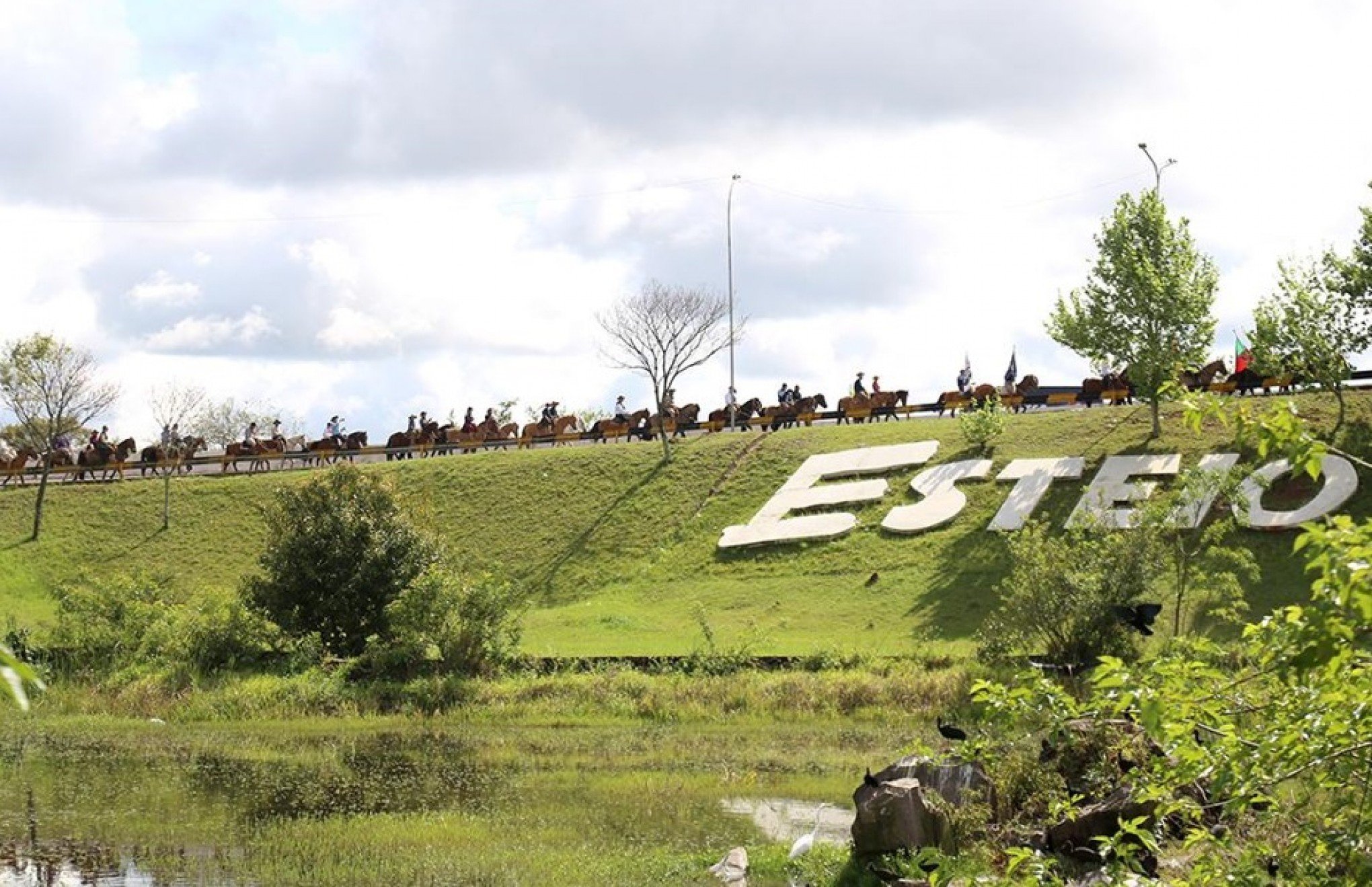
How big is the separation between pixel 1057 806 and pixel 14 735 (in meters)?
24.6

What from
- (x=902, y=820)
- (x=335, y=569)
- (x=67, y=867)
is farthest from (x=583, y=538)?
(x=902, y=820)

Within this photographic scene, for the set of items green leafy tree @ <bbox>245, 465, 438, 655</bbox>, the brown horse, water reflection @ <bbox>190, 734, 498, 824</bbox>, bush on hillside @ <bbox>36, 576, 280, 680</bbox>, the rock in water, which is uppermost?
the brown horse

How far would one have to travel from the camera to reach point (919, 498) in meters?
49.2

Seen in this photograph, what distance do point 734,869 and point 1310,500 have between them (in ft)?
93.7

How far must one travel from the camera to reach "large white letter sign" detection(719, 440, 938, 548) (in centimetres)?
4875

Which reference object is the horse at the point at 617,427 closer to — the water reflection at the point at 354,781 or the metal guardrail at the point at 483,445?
the metal guardrail at the point at 483,445

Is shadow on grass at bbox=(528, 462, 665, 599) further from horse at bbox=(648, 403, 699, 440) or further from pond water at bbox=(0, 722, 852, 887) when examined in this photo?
pond water at bbox=(0, 722, 852, 887)

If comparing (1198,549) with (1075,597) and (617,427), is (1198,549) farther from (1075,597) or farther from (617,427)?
(617,427)

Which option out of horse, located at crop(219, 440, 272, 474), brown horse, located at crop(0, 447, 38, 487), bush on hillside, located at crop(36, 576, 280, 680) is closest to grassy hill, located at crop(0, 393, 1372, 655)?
horse, located at crop(219, 440, 272, 474)

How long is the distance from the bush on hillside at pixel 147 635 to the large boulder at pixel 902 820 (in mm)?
22561

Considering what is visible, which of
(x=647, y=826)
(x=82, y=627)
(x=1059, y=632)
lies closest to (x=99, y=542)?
(x=82, y=627)

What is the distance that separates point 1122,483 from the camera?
45.7m

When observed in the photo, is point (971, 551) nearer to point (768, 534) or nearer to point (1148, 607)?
point (768, 534)

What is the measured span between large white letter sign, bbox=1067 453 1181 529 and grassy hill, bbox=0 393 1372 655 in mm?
733
